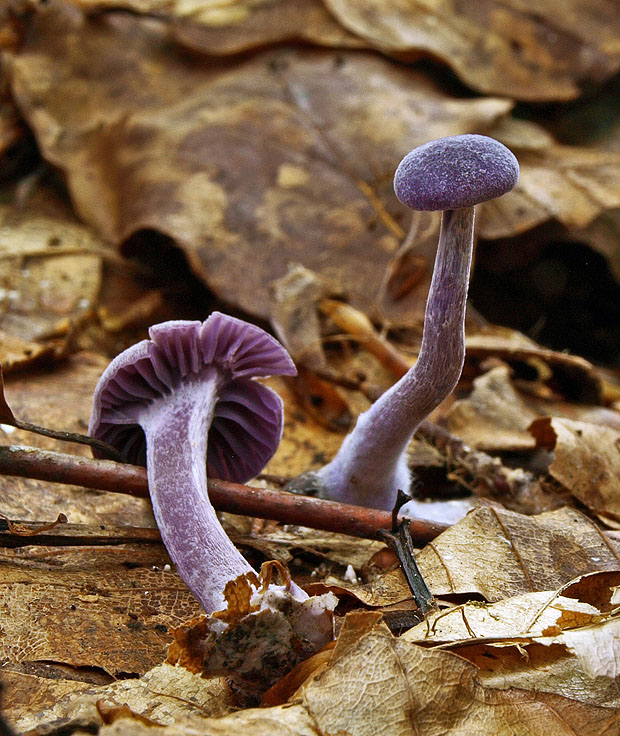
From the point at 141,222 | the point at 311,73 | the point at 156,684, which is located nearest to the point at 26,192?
the point at 141,222

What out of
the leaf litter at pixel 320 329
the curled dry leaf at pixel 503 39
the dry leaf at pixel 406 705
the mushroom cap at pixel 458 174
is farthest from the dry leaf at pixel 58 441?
the curled dry leaf at pixel 503 39

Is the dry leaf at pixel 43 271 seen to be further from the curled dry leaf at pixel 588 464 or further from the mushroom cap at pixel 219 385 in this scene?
the curled dry leaf at pixel 588 464

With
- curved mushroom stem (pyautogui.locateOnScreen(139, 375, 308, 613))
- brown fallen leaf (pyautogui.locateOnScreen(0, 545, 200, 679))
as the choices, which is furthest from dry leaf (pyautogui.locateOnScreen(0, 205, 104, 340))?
brown fallen leaf (pyautogui.locateOnScreen(0, 545, 200, 679))

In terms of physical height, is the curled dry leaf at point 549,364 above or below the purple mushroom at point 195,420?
below

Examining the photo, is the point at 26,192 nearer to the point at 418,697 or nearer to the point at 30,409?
the point at 30,409

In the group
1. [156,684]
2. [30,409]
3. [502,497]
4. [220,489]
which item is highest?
[156,684]

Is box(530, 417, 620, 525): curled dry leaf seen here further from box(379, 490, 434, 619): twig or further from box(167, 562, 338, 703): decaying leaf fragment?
box(167, 562, 338, 703): decaying leaf fragment

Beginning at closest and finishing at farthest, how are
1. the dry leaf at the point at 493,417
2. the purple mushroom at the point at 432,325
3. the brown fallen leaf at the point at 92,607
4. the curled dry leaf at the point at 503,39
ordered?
1. the brown fallen leaf at the point at 92,607
2. the purple mushroom at the point at 432,325
3. the dry leaf at the point at 493,417
4. the curled dry leaf at the point at 503,39
